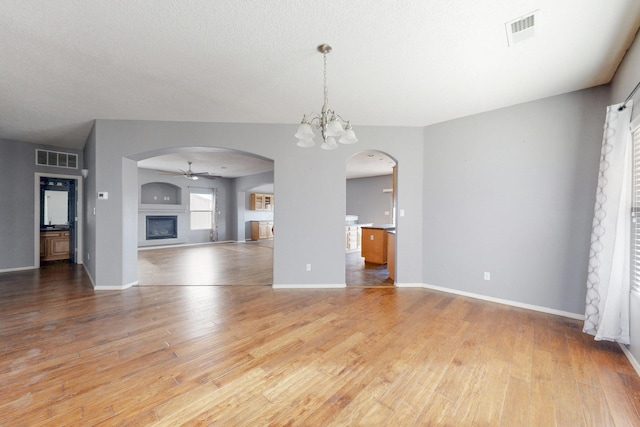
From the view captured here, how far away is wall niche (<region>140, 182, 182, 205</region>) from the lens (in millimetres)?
9337

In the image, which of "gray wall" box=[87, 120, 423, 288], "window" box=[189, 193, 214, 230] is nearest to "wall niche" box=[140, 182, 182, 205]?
"window" box=[189, 193, 214, 230]

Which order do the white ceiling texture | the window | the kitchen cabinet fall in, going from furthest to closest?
the window → the kitchen cabinet → the white ceiling texture

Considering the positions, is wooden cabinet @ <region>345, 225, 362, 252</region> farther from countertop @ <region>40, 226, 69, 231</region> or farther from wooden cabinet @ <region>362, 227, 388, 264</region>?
countertop @ <region>40, 226, 69, 231</region>

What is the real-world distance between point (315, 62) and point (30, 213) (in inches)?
278

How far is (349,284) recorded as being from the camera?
4527 mm

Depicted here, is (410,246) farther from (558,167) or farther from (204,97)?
(204,97)

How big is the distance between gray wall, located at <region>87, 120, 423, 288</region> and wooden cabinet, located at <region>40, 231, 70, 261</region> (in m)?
3.50

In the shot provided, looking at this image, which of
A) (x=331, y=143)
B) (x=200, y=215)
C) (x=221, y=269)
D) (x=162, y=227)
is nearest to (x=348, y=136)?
(x=331, y=143)

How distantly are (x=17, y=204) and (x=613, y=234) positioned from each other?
959 cm

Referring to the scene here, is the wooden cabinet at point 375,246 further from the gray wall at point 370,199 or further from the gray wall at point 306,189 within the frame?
the gray wall at point 370,199

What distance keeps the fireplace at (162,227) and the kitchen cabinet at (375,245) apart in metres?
7.28

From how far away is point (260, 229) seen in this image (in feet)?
37.0

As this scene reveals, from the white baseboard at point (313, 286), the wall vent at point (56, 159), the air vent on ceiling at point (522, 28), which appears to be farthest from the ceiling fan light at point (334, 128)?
the wall vent at point (56, 159)

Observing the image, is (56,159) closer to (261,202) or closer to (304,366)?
(261,202)
